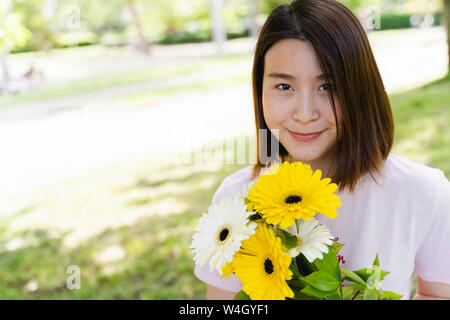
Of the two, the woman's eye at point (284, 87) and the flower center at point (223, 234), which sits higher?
the woman's eye at point (284, 87)

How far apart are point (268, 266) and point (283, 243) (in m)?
0.04

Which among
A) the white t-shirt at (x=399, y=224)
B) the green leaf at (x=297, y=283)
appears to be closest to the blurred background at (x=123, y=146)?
the white t-shirt at (x=399, y=224)

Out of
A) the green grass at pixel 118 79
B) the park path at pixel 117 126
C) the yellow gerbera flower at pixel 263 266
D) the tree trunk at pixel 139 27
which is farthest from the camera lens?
the tree trunk at pixel 139 27

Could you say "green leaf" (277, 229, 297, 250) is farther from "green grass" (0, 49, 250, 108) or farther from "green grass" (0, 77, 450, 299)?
"green grass" (0, 49, 250, 108)

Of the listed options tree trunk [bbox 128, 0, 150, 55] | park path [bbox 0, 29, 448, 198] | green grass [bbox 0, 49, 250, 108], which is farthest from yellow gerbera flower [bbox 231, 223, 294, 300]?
tree trunk [bbox 128, 0, 150, 55]

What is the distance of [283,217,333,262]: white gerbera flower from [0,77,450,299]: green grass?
1.95m

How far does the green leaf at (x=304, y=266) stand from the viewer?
2.08 ft

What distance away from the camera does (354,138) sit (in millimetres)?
1005

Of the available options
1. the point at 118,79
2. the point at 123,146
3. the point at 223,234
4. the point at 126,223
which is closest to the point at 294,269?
the point at 223,234

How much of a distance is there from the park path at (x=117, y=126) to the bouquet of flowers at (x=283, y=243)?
471 cm

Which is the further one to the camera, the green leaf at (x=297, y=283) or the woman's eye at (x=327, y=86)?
the woman's eye at (x=327, y=86)

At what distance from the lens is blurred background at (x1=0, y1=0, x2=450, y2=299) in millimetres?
2791

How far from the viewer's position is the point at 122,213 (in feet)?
12.2

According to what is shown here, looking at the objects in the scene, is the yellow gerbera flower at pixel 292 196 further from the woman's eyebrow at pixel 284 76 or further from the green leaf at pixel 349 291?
the woman's eyebrow at pixel 284 76
